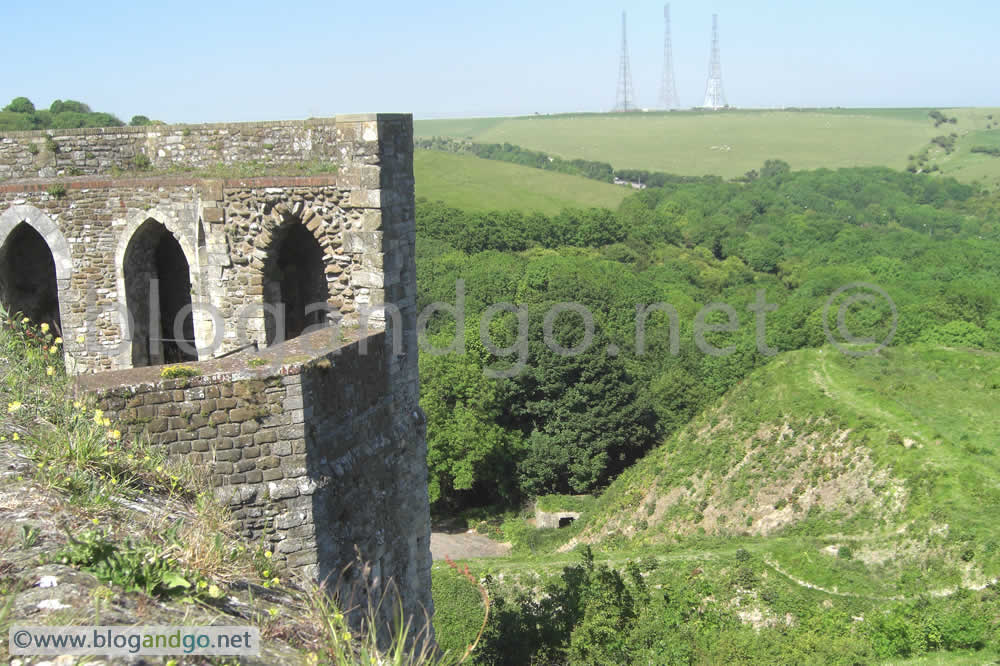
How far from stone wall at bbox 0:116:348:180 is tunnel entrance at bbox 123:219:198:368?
110 centimetres

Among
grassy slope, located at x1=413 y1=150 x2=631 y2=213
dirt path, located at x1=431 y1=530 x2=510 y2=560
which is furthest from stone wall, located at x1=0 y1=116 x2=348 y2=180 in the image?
grassy slope, located at x1=413 y1=150 x2=631 y2=213

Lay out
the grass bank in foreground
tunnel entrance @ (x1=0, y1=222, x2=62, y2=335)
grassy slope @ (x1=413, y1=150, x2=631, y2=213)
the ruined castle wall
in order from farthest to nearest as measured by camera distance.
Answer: grassy slope @ (x1=413, y1=150, x2=631, y2=213) < tunnel entrance @ (x1=0, y1=222, x2=62, y2=335) < the ruined castle wall < the grass bank in foreground

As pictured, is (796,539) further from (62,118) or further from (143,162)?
(62,118)

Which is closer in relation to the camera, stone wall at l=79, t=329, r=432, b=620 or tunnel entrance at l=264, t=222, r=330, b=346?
stone wall at l=79, t=329, r=432, b=620

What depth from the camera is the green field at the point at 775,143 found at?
5615 inches

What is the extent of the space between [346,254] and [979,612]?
13087 millimetres

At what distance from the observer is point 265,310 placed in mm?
10438

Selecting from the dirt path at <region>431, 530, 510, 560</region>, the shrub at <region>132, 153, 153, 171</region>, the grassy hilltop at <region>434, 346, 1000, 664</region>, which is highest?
the shrub at <region>132, 153, 153, 171</region>

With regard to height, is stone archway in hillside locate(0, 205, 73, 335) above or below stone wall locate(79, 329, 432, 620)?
above

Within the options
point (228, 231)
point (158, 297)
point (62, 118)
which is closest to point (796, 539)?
point (158, 297)

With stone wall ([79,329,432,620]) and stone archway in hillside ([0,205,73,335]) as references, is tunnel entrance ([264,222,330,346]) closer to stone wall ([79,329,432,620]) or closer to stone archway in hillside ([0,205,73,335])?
stone wall ([79,329,432,620])

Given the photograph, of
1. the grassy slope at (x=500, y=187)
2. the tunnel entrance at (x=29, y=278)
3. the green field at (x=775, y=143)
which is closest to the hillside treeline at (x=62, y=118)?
the tunnel entrance at (x=29, y=278)

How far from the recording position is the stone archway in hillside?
37.3ft

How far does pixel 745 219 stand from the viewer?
326 ft
